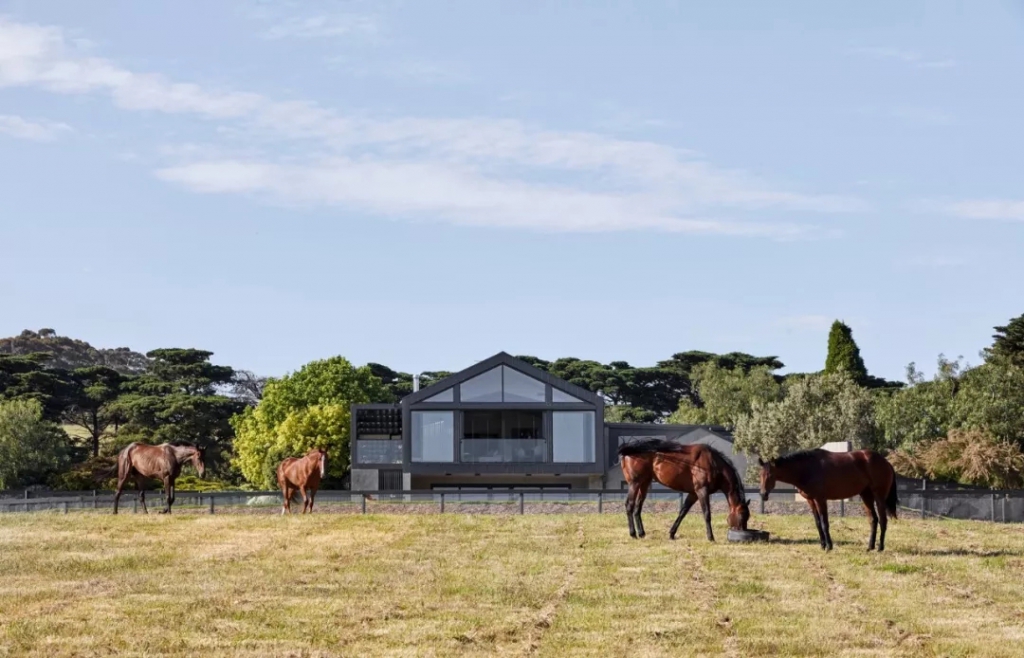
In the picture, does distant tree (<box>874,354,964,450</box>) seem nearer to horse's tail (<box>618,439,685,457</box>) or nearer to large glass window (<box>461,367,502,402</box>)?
large glass window (<box>461,367,502,402</box>)

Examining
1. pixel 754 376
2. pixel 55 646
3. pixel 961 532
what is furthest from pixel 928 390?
pixel 55 646

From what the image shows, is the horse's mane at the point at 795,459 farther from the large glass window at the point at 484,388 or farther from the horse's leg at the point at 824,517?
the large glass window at the point at 484,388

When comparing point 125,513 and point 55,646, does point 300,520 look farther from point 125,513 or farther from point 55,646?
point 55,646

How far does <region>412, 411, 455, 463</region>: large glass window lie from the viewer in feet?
217

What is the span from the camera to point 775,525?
110ft

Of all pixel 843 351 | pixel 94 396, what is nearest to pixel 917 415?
pixel 843 351

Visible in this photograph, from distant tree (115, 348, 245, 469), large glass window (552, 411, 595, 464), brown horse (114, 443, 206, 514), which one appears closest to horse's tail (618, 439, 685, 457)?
brown horse (114, 443, 206, 514)

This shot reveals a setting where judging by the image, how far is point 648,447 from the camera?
2925 centimetres

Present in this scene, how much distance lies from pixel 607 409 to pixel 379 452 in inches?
2265

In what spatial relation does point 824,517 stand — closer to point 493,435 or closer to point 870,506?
point 870,506

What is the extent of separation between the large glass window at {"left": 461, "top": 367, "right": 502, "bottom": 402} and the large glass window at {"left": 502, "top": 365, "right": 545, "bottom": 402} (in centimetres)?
36

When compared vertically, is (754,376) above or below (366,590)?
above

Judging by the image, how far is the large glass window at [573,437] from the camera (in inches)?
2608

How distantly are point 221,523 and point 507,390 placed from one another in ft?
108
